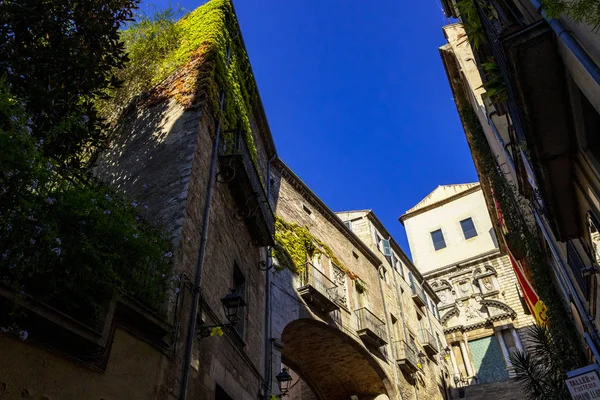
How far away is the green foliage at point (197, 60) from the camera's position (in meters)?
10.1

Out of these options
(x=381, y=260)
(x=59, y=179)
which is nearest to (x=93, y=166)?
(x=59, y=179)

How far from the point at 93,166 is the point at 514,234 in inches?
470

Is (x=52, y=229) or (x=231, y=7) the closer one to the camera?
(x=52, y=229)

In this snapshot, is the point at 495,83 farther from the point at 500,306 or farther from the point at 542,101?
the point at 500,306

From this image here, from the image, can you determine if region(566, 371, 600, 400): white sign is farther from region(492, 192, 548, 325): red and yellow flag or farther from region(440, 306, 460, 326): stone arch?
region(440, 306, 460, 326): stone arch

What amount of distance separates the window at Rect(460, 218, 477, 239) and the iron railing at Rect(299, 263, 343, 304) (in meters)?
21.9

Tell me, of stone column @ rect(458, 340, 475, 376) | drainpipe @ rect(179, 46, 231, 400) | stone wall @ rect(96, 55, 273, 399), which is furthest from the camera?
stone column @ rect(458, 340, 475, 376)

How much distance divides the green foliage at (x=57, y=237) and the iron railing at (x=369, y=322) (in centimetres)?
1195

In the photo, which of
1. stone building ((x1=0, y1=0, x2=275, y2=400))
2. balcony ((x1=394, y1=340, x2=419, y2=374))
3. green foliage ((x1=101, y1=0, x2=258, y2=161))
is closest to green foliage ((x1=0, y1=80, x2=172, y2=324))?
stone building ((x1=0, y1=0, x2=275, y2=400))

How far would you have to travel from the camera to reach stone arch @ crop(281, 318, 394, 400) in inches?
584

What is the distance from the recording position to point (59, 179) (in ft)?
15.6

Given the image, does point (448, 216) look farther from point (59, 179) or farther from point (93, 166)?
point (59, 179)

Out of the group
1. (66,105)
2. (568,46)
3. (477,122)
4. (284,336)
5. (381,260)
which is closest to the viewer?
(568,46)

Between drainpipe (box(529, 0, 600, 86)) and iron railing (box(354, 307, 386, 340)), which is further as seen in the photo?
iron railing (box(354, 307, 386, 340))
